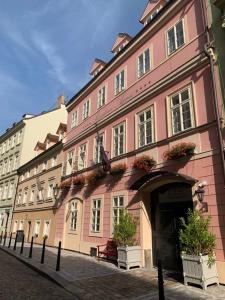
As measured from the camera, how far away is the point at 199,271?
26.1 ft

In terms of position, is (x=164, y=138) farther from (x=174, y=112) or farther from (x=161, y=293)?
(x=161, y=293)

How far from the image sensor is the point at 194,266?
8062 mm

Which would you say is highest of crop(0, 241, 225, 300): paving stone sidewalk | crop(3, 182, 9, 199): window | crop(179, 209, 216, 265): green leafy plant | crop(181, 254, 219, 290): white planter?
crop(3, 182, 9, 199): window

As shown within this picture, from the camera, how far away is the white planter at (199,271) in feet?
25.8

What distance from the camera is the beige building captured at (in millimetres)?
22022

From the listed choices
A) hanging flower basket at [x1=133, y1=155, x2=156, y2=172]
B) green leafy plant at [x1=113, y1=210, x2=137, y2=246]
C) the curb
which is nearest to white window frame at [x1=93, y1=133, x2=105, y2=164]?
hanging flower basket at [x1=133, y1=155, x2=156, y2=172]

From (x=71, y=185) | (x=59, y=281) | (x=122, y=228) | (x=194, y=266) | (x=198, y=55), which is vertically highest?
(x=198, y=55)

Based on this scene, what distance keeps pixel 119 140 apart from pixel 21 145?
22524 millimetres

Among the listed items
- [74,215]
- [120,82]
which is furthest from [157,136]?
[74,215]

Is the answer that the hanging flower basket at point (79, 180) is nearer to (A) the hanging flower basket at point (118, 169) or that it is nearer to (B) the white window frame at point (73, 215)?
(B) the white window frame at point (73, 215)

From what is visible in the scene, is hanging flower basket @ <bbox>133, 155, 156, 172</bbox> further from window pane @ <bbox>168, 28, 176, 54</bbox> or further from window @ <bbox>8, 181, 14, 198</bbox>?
window @ <bbox>8, 181, 14, 198</bbox>

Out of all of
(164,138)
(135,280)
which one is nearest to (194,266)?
(135,280)

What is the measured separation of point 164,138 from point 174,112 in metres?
1.17

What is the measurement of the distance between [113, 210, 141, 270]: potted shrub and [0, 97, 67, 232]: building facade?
23.9 metres
